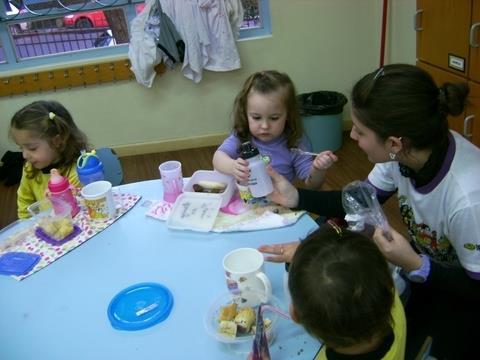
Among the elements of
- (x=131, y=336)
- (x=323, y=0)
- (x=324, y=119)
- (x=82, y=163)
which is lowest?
(x=324, y=119)

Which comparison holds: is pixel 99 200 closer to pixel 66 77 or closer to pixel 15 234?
pixel 15 234

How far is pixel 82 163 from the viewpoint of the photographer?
1.49 metres

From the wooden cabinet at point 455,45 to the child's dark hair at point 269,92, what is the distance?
2.88ft

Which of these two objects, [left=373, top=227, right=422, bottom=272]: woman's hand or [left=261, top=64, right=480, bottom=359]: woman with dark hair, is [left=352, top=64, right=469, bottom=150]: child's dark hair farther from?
[left=373, top=227, right=422, bottom=272]: woman's hand

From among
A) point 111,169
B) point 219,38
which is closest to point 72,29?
point 219,38

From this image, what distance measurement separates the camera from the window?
3.27 metres

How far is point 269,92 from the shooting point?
1.58 metres

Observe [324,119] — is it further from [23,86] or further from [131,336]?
[131,336]

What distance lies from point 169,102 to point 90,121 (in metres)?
0.64

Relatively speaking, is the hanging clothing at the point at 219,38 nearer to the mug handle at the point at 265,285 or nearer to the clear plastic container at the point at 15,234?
the clear plastic container at the point at 15,234

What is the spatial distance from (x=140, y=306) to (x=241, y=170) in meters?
0.47

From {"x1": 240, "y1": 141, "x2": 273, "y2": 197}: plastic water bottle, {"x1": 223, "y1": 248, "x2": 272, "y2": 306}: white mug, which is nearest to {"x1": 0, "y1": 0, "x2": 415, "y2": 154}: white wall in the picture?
{"x1": 240, "y1": 141, "x2": 273, "y2": 197}: plastic water bottle

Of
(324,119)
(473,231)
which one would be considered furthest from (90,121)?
(473,231)

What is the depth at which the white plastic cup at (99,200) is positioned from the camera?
4.51 feet
